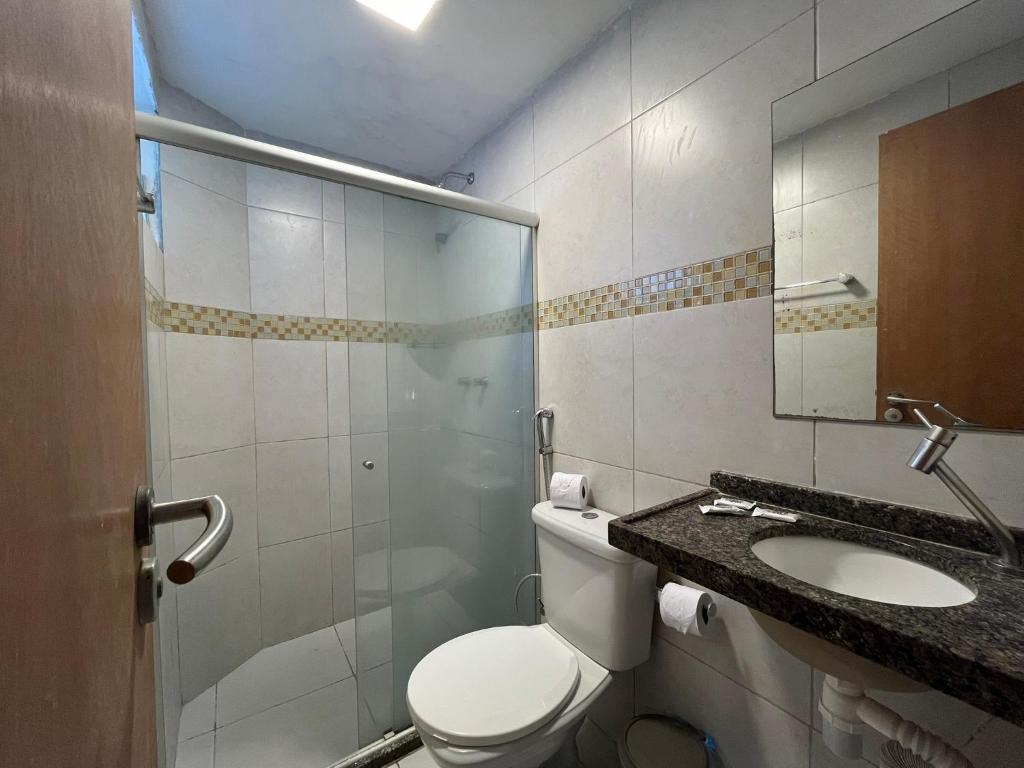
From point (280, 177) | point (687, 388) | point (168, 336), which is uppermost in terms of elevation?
point (280, 177)

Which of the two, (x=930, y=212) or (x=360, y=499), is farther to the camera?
(x=360, y=499)

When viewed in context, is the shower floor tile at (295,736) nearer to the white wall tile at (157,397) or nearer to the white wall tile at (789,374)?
the white wall tile at (157,397)

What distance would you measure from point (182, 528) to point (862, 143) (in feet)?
7.81

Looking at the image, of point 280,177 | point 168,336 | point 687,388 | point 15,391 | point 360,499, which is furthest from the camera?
point 280,177

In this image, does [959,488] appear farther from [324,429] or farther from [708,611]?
[324,429]

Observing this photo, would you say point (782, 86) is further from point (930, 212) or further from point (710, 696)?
point (710, 696)

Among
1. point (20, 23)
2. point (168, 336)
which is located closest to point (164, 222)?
point (168, 336)

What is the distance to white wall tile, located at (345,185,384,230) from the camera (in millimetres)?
1419

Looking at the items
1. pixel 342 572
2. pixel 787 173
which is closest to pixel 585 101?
pixel 787 173

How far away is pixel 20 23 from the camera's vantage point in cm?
25

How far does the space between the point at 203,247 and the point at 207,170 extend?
0.33 meters

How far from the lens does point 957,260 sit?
0.77 m

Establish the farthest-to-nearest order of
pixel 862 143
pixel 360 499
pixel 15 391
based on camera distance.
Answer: pixel 360 499, pixel 862 143, pixel 15 391

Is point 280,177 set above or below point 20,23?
above
